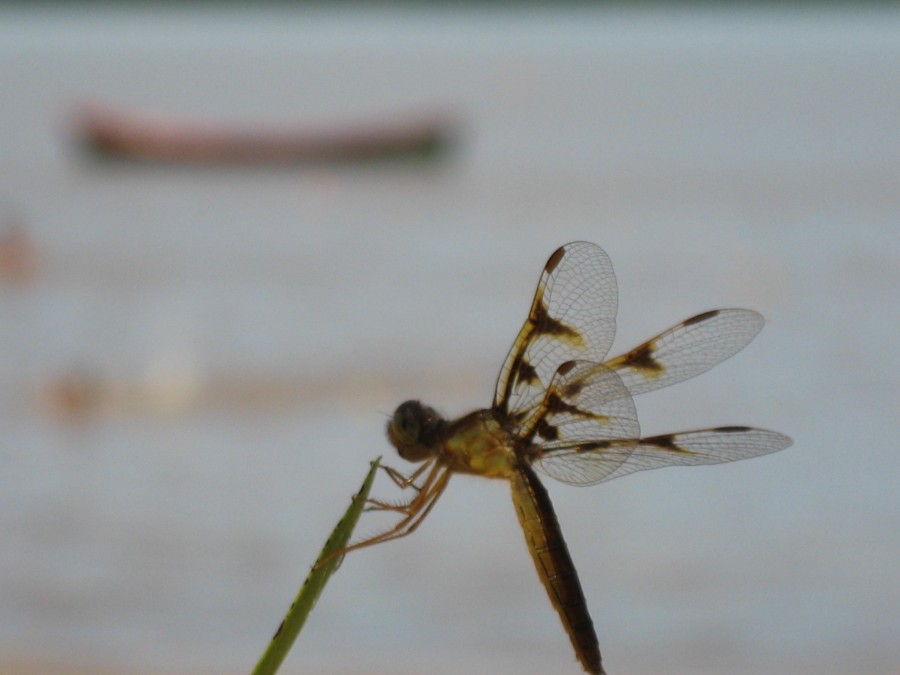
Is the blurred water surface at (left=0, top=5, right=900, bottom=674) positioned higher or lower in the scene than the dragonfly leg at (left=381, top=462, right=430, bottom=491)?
higher

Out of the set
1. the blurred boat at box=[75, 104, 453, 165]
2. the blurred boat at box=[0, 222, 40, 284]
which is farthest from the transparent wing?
the blurred boat at box=[75, 104, 453, 165]

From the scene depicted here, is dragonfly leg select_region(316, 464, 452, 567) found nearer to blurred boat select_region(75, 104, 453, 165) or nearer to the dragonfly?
the dragonfly

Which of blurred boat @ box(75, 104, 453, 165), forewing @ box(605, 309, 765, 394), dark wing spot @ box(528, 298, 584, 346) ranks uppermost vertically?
blurred boat @ box(75, 104, 453, 165)

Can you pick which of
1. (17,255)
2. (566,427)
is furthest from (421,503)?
(17,255)

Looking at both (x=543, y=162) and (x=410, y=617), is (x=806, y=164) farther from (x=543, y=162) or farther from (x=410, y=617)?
(x=410, y=617)

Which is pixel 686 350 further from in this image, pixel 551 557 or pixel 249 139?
pixel 249 139
